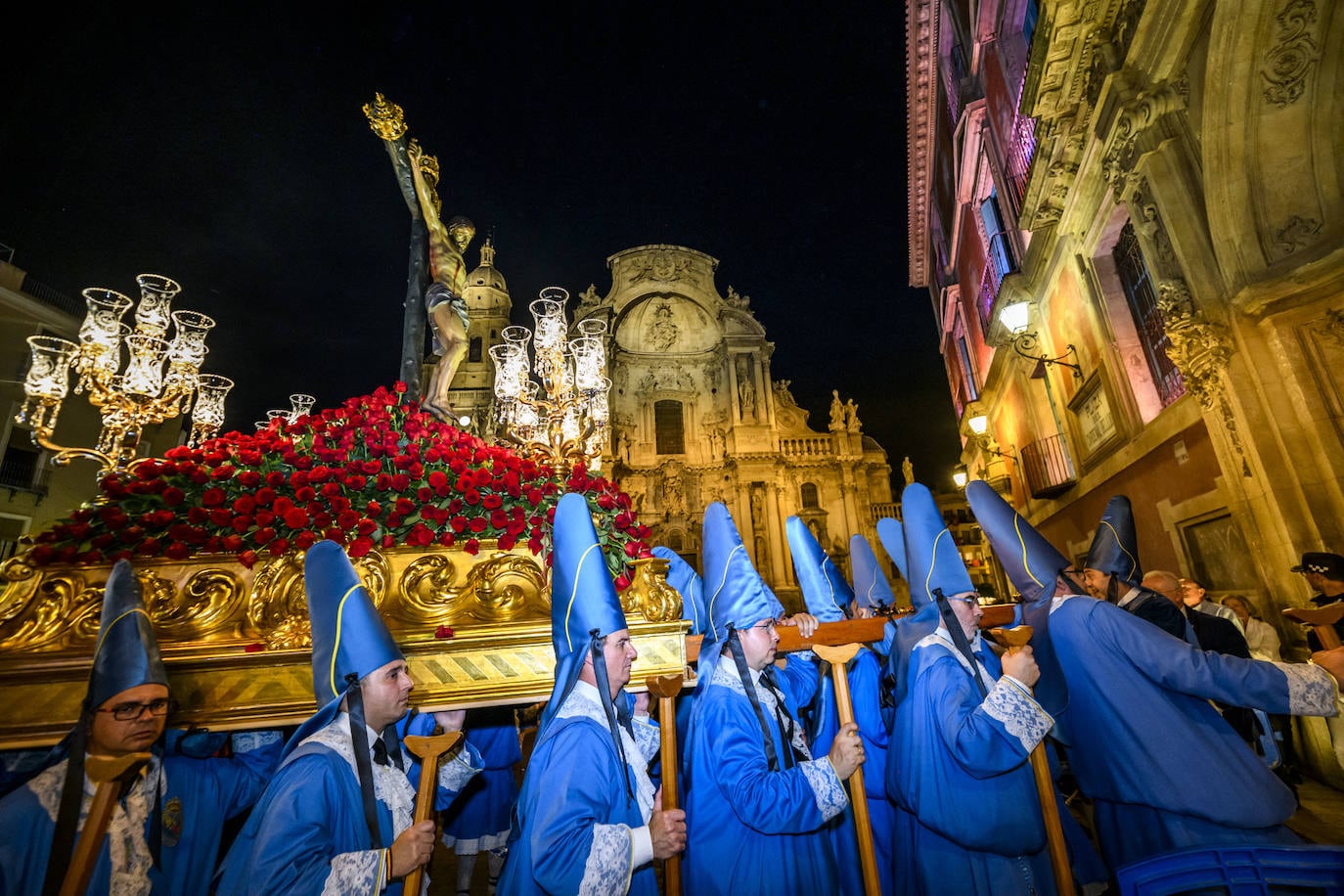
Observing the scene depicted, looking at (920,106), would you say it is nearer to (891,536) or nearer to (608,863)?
(891,536)

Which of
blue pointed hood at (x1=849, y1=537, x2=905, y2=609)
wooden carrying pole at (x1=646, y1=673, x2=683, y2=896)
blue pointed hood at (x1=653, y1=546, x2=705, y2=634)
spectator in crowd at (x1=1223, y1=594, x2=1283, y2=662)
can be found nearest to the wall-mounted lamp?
spectator in crowd at (x1=1223, y1=594, x2=1283, y2=662)

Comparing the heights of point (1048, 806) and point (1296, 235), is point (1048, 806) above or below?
below

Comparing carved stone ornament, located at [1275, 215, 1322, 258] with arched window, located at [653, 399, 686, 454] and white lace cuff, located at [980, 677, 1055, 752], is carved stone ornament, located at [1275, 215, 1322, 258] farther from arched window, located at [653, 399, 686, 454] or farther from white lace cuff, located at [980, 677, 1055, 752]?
arched window, located at [653, 399, 686, 454]

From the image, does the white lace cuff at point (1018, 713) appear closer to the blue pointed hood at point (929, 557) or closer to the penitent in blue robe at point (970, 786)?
the penitent in blue robe at point (970, 786)

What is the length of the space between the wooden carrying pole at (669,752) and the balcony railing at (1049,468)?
10436 millimetres

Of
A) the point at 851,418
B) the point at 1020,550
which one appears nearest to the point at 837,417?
the point at 851,418

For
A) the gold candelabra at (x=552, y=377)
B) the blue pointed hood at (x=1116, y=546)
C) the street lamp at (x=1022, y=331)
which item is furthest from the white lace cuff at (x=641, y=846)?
the street lamp at (x=1022, y=331)

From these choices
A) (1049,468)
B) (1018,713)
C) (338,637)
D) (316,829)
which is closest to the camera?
(316,829)

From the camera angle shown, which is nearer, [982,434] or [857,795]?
[857,795]

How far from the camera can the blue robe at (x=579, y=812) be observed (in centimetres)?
157

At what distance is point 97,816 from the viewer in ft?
4.81

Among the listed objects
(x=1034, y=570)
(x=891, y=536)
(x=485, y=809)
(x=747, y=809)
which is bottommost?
(x=485, y=809)

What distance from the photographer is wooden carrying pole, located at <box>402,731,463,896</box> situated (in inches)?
69.1

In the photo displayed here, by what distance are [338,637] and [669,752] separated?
1300 mm
